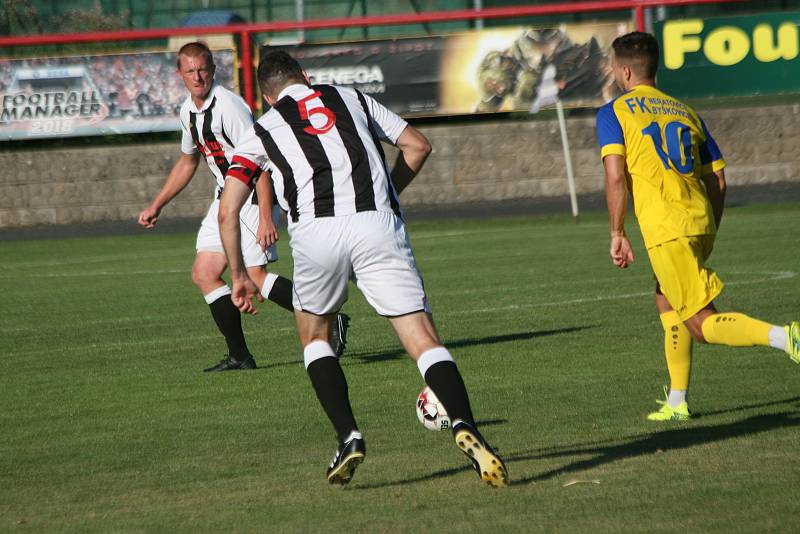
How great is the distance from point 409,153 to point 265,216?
224 centimetres

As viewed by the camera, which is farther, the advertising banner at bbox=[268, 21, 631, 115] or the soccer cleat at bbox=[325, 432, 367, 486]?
the advertising banner at bbox=[268, 21, 631, 115]

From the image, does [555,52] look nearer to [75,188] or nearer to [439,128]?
[439,128]

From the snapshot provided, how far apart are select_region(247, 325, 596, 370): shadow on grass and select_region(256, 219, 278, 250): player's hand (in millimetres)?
1733

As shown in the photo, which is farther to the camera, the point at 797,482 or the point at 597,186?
the point at 597,186

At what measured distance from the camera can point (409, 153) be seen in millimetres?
5965

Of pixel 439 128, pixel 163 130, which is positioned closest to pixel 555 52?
pixel 439 128

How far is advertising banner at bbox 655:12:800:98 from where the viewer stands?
2289 centimetres

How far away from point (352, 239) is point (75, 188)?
18489mm

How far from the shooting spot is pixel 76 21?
30438 mm

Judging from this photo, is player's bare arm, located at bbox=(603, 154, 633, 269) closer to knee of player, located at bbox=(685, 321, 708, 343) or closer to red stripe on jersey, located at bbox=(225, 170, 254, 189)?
knee of player, located at bbox=(685, 321, 708, 343)

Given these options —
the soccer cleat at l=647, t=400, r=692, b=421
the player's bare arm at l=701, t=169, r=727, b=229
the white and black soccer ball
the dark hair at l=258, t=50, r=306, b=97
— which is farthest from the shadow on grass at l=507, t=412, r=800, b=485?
the dark hair at l=258, t=50, r=306, b=97

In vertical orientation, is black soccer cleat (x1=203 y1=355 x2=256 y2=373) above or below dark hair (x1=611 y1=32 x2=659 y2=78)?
below

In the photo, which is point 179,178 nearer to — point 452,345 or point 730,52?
point 452,345

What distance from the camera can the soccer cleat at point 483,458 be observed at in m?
5.32
